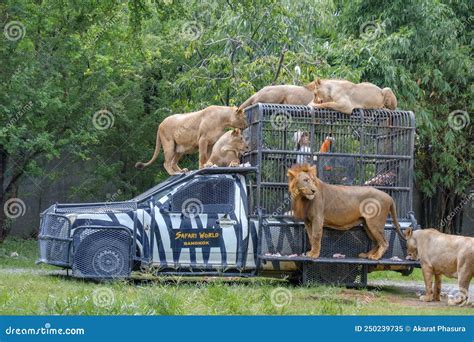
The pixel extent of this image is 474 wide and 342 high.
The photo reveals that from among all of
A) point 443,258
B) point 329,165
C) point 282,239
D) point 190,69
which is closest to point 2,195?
point 190,69

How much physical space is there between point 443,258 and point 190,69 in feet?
35.4

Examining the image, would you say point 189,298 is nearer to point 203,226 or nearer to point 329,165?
point 203,226

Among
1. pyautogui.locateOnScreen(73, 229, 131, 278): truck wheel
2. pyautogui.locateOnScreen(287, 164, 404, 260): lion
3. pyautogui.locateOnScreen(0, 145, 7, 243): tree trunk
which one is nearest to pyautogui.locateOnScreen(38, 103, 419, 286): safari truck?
pyautogui.locateOnScreen(73, 229, 131, 278): truck wheel

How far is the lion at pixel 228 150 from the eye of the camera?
44.5ft

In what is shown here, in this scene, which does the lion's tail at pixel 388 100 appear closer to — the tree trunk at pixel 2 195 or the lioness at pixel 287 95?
the lioness at pixel 287 95

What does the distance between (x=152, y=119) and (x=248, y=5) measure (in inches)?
305

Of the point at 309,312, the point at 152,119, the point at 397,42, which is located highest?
the point at 397,42

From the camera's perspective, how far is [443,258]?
39.7 feet

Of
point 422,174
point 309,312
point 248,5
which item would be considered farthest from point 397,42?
point 309,312

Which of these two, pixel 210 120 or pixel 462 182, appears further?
→ pixel 462 182

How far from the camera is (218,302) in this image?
9719 millimetres

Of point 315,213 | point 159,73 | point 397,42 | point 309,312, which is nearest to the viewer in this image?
point 309,312

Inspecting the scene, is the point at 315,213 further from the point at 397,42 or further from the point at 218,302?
the point at 397,42

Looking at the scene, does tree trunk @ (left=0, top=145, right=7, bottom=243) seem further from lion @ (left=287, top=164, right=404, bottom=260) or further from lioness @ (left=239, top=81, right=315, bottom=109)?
lion @ (left=287, top=164, right=404, bottom=260)
